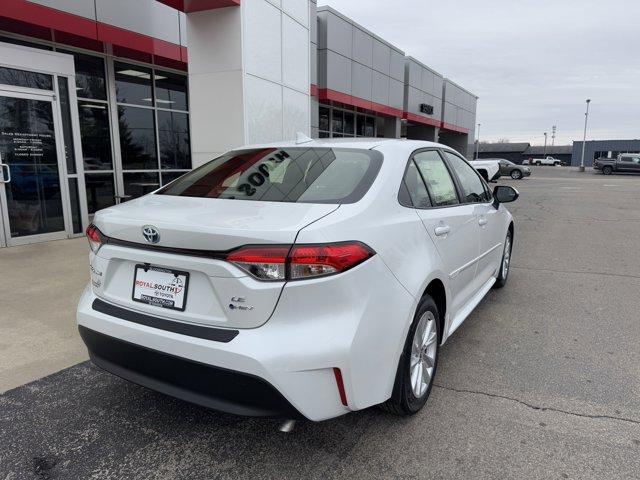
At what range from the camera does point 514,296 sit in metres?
5.22

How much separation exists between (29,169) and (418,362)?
722 cm

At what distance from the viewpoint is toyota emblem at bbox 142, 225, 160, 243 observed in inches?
88.5

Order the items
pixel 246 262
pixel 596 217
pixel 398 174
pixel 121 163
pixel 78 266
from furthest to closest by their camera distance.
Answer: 1. pixel 596 217
2. pixel 121 163
3. pixel 78 266
4. pixel 398 174
5. pixel 246 262

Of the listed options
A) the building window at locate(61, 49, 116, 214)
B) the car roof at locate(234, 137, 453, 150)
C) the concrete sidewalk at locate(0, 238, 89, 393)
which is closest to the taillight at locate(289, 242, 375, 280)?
the car roof at locate(234, 137, 453, 150)

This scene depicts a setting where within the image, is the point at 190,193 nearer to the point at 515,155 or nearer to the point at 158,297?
the point at 158,297

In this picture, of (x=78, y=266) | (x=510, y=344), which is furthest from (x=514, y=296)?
(x=78, y=266)

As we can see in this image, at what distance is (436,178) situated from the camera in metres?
3.39

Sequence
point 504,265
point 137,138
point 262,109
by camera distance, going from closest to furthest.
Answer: point 504,265 → point 262,109 → point 137,138

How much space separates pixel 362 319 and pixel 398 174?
1026 mm

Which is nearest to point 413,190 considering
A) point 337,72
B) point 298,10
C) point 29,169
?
point 29,169

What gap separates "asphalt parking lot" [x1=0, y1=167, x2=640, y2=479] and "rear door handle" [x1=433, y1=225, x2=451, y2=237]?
3.44 ft

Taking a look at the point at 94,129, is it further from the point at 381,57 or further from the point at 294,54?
the point at 381,57

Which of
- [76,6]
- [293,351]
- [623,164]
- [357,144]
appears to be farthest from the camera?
[623,164]

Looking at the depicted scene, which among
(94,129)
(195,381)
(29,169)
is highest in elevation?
(94,129)
